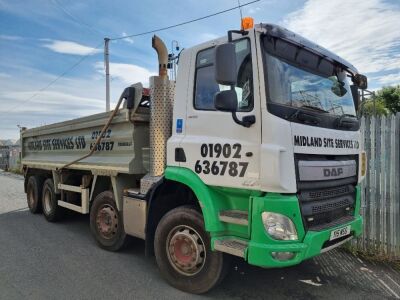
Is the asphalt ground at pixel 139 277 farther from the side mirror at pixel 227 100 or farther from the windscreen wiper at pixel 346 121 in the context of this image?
the side mirror at pixel 227 100

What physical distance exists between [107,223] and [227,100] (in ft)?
9.94

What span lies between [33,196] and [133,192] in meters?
4.76

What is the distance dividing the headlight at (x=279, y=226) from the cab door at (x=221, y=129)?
303 mm

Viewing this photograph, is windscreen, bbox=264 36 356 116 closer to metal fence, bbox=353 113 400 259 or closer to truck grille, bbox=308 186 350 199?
truck grille, bbox=308 186 350 199

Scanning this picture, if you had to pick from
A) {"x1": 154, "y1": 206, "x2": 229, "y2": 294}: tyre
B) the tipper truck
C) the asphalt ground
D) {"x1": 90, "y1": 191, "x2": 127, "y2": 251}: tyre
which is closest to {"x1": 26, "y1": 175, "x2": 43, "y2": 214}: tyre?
the asphalt ground

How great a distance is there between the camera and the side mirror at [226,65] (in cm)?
318

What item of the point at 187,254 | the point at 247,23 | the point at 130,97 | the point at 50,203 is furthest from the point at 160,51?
the point at 50,203

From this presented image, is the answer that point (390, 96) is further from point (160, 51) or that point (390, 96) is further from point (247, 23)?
point (247, 23)

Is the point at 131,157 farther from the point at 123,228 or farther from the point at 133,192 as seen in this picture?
the point at 123,228

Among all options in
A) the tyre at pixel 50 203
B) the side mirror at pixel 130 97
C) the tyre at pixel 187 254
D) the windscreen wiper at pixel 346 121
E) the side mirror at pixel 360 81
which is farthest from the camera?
the tyre at pixel 50 203

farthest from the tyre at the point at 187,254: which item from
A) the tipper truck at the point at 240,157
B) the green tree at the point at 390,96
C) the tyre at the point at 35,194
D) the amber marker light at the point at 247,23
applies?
the green tree at the point at 390,96

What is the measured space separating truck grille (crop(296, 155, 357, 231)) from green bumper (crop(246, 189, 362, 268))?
12 centimetres

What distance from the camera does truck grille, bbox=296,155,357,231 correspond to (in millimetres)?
3418

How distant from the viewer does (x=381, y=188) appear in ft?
17.3
